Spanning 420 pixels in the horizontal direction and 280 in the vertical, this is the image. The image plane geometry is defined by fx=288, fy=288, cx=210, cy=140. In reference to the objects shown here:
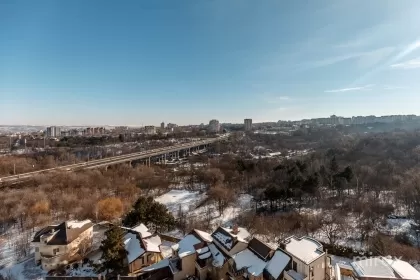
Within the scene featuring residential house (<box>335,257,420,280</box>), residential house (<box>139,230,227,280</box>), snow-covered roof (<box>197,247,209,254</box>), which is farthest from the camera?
snow-covered roof (<box>197,247,209,254</box>)

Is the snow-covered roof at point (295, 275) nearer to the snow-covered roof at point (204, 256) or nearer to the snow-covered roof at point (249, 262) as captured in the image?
the snow-covered roof at point (249, 262)

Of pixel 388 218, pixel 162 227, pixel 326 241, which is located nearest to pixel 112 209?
pixel 162 227

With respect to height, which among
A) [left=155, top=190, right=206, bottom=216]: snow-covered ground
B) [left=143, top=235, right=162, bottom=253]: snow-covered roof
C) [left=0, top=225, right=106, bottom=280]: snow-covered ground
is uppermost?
[left=143, top=235, right=162, bottom=253]: snow-covered roof

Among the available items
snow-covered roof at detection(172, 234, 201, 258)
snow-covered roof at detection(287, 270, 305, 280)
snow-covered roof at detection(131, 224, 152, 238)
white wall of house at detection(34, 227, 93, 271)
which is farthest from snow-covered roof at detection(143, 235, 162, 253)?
snow-covered roof at detection(287, 270, 305, 280)

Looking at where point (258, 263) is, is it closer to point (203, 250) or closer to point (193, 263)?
point (203, 250)

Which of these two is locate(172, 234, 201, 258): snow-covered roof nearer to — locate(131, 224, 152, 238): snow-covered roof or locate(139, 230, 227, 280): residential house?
locate(139, 230, 227, 280): residential house

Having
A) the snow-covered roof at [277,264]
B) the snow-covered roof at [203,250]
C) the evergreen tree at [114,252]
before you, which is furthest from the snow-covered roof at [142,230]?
the snow-covered roof at [277,264]

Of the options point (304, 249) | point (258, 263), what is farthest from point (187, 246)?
point (304, 249)
